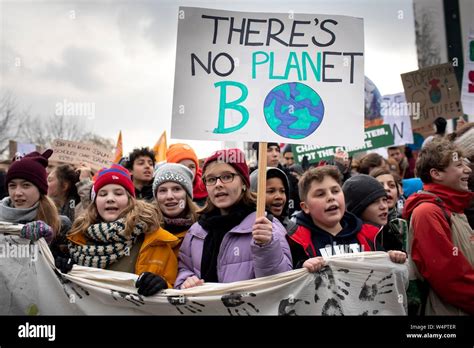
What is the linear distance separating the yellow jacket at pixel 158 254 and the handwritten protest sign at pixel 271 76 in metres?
0.71

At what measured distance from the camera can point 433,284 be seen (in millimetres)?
3588

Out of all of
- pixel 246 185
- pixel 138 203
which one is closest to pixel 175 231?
pixel 138 203

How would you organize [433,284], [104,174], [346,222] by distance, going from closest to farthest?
[433,284] < [346,222] < [104,174]

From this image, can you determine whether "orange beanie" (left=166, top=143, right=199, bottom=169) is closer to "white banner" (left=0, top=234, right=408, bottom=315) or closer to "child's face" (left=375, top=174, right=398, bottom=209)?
"child's face" (left=375, top=174, right=398, bottom=209)

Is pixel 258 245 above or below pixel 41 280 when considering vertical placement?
above

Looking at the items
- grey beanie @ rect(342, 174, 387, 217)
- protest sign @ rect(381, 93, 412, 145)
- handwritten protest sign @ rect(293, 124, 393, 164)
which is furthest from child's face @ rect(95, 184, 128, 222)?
protest sign @ rect(381, 93, 412, 145)

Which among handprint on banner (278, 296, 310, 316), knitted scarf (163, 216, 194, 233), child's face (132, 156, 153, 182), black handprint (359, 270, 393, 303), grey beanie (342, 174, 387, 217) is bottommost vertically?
handprint on banner (278, 296, 310, 316)

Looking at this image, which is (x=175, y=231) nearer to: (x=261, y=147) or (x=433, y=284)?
(x=261, y=147)

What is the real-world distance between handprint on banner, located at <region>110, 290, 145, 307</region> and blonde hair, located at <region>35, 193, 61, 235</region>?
0.75 m

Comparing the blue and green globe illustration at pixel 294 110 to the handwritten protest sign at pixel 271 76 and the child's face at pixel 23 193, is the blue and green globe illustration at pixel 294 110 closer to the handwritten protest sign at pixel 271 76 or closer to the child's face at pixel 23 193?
the handwritten protest sign at pixel 271 76

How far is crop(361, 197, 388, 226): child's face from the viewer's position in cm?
439
